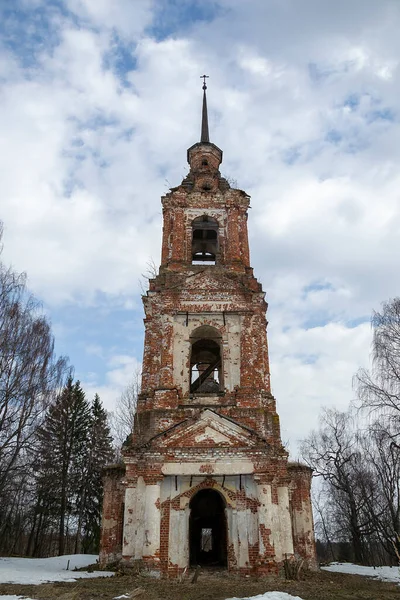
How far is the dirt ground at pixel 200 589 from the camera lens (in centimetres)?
861

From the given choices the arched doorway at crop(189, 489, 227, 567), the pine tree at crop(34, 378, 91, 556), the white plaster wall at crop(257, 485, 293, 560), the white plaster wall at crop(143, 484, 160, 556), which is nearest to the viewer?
the white plaster wall at crop(143, 484, 160, 556)

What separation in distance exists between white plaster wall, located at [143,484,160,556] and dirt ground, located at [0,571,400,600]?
63cm

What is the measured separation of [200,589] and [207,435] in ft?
12.2

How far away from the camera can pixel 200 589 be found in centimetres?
948

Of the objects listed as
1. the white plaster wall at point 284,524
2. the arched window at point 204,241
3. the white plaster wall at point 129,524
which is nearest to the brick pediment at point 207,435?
the white plaster wall at point 129,524

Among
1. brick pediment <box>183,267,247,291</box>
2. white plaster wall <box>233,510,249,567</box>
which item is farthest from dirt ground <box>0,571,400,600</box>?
brick pediment <box>183,267,247,291</box>

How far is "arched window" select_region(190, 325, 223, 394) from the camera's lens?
1517cm

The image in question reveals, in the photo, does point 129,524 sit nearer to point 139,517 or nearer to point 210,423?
point 139,517

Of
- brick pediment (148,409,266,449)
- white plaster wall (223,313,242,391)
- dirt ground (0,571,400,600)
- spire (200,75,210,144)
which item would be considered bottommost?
dirt ground (0,571,400,600)

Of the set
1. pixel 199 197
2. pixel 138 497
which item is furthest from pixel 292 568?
pixel 199 197

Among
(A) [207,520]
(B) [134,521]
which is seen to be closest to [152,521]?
(B) [134,521]

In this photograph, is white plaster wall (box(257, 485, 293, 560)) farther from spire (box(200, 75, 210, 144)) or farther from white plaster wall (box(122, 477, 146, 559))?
spire (box(200, 75, 210, 144))

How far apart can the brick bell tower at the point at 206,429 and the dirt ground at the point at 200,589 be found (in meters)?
0.58

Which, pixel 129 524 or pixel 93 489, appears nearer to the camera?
pixel 129 524
